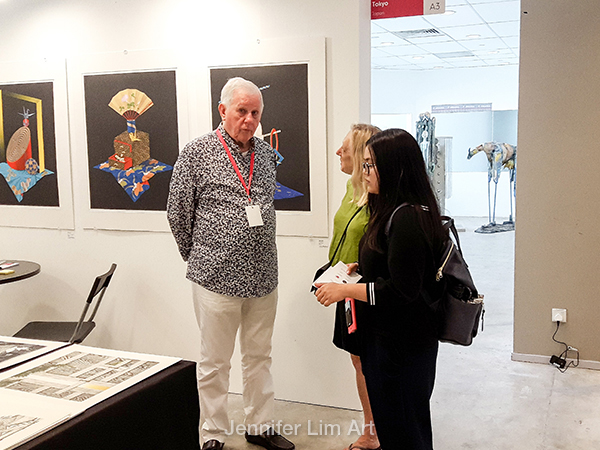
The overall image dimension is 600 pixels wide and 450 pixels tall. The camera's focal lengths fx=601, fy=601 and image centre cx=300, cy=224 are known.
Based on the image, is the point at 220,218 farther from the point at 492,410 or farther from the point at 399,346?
the point at 492,410

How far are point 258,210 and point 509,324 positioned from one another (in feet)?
11.0

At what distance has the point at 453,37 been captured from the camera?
946 centimetres

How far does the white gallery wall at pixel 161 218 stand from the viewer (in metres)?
3.34

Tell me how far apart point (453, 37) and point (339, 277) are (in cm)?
815

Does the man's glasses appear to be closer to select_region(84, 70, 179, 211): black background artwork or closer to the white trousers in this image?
the white trousers

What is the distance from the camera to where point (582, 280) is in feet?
13.4

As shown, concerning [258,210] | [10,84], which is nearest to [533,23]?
[258,210]

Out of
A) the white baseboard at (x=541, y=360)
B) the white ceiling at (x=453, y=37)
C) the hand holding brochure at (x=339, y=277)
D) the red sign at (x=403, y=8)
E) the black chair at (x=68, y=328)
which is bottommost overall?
the white baseboard at (x=541, y=360)

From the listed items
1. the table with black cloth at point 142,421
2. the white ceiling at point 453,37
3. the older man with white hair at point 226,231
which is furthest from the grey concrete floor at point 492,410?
the white ceiling at point 453,37

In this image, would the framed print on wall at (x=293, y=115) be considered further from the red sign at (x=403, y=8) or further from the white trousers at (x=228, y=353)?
the white trousers at (x=228, y=353)

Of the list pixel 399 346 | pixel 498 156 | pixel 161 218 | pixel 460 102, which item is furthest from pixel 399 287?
pixel 460 102

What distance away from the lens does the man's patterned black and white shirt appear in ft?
8.98

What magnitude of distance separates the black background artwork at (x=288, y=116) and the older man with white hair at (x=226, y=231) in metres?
0.46

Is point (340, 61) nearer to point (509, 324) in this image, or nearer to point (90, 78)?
point (90, 78)
